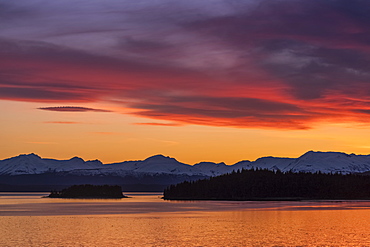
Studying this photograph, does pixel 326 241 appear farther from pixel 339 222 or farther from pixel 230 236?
pixel 339 222

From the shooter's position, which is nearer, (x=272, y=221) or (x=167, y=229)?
(x=167, y=229)

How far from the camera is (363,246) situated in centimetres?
7588

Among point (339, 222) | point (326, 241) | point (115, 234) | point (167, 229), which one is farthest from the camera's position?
point (339, 222)

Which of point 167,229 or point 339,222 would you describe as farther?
point 339,222

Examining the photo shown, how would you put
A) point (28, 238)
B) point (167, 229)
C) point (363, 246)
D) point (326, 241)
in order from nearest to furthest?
point (363, 246) < point (326, 241) < point (28, 238) < point (167, 229)

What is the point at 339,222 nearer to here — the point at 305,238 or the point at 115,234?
the point at 305,238

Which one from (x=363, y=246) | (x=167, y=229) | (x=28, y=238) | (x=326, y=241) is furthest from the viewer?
(x=167, y=229)

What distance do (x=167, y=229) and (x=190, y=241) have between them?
779 inches

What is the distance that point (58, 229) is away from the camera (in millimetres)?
103312

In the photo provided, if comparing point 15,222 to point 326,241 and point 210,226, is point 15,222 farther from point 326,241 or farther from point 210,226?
point 326,241

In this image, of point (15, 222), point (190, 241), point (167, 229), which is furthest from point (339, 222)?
point (15, 222)

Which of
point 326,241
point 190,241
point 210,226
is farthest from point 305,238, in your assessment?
point 210,226

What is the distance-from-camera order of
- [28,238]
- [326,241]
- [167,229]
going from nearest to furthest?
[326,241]
[28,238]
[167,229]

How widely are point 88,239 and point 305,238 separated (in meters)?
30.0
